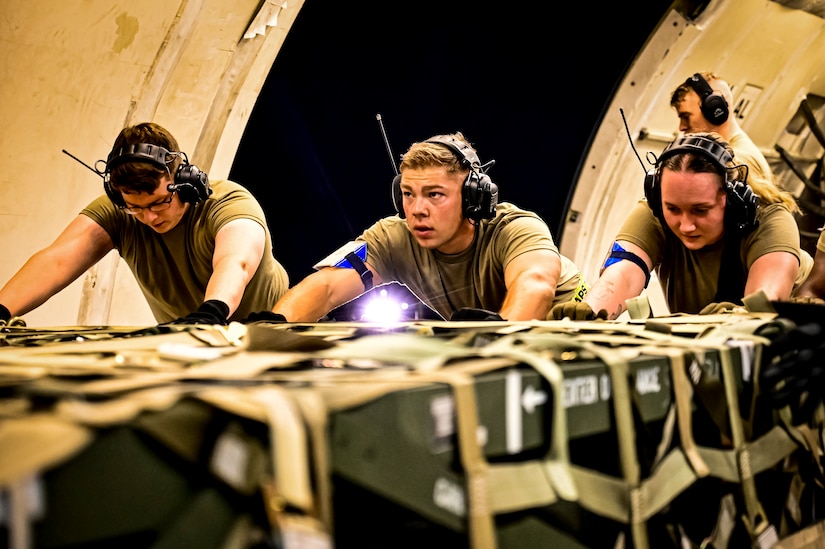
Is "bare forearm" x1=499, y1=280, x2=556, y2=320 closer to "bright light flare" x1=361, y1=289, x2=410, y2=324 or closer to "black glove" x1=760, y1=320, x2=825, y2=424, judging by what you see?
"bright light flare" x1=361, y1=289, x2=410, y2=324

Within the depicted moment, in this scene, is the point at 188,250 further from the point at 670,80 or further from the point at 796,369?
the point at 670,80

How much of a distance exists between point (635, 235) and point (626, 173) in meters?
2.35

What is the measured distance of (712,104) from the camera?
3.63 metres

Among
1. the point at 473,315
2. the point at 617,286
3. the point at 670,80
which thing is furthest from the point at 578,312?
the point at 670,80

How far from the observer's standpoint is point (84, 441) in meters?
0.56

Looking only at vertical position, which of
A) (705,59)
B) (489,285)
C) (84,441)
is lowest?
(84,441)

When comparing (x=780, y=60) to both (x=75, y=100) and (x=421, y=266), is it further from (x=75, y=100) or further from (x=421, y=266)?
(x=75, y=100)

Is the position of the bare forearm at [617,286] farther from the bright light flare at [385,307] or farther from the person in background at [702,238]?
the bright light flare at [385,307]

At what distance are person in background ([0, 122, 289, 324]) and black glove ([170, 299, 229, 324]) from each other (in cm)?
12

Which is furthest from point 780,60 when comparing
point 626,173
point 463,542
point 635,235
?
point 463,542

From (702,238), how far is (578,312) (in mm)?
823

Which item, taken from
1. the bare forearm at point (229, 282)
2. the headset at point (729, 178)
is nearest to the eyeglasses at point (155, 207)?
the bare forearm at point (229, 282)

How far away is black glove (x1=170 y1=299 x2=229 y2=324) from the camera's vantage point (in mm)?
1968

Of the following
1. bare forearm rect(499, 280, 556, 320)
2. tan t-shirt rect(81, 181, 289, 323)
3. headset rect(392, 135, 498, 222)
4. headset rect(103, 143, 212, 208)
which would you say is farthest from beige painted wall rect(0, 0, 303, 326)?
bare forearm rect(499, 280, 556, 320)
